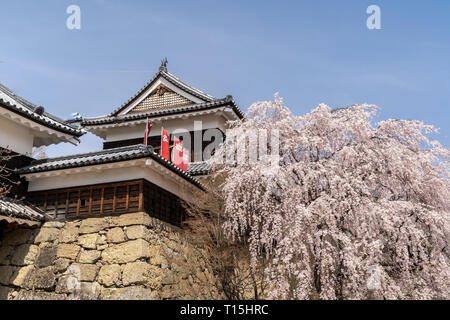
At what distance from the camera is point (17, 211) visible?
33.9 ft

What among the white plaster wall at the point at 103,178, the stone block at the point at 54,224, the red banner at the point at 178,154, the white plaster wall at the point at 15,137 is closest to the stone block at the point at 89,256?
the stone block at the point at 54,224

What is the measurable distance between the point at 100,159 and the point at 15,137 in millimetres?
3617

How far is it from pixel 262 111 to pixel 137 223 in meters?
4.80

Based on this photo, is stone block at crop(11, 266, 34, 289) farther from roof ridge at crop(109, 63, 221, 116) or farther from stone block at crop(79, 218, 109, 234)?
roof ridge at crop(109, 63, 221, 116)

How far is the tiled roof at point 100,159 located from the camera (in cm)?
1033

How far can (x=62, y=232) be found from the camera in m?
10.9

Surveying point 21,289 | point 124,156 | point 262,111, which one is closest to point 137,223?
point 124,156

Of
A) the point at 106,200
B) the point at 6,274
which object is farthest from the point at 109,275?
the point at 6,274

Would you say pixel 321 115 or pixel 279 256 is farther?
pixel 321 115

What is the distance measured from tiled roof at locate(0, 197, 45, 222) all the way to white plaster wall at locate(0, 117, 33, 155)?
1.81m

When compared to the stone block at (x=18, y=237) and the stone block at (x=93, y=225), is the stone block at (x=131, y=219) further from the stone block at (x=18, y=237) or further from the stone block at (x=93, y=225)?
the stone block at (x=18, y=237)

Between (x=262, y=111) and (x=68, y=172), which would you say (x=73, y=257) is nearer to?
(x=68, y=172)

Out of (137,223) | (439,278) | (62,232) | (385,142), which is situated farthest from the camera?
(62,232)
